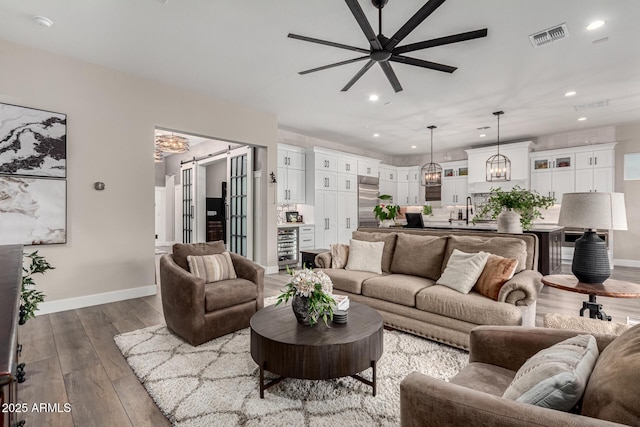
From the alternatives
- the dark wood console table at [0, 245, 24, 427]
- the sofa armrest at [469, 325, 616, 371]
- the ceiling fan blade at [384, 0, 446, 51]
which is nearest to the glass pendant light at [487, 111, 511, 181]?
the ceiling fan blade at [384, 0, 446, 51]

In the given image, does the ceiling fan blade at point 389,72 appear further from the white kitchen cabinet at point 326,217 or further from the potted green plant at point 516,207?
the white kitchen cabinet at point 326,217

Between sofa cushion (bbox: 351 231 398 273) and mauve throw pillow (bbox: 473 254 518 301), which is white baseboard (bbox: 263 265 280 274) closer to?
sofa cushion (bbox: 351 231 398 273)

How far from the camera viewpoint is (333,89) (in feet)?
15.3

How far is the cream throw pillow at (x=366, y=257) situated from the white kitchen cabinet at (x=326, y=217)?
3.14 m

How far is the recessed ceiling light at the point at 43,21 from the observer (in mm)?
2938

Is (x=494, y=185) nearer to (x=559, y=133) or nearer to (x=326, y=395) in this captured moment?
(x=559, y=133)

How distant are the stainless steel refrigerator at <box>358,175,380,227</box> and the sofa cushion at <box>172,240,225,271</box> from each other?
510cm

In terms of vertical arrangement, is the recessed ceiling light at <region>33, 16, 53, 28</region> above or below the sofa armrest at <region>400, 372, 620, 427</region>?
above

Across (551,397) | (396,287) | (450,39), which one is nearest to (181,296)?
(396,287)

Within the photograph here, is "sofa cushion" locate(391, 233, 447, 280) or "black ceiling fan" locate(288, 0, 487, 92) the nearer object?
"black ceiling fan" locate(288, 0, 487, 92)

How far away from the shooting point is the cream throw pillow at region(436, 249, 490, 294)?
2850 mm

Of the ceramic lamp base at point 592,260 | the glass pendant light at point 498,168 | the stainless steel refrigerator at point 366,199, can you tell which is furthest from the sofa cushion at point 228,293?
the glass pendant light at point 498,168

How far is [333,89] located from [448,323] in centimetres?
352

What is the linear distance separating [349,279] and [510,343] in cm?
204
